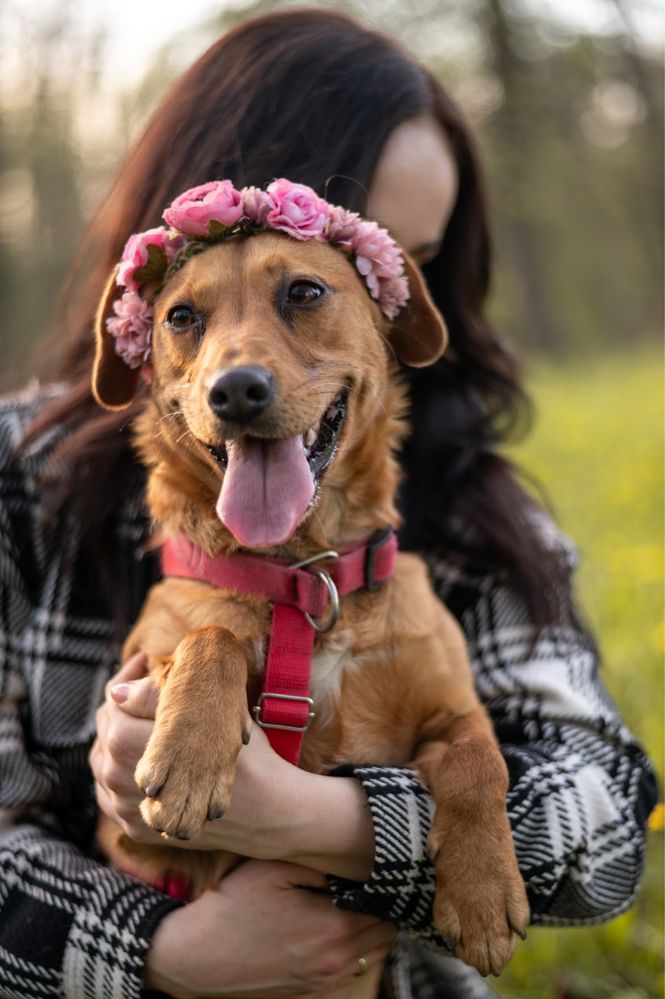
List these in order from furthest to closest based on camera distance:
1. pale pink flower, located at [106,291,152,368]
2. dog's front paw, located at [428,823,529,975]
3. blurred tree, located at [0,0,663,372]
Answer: blurred tree, located at [0,0,663,372]
pale pink flower, located at [106,291,152,368]
dog's front paw, located at [428,823,529,975]

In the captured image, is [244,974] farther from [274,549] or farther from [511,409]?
[511,409]

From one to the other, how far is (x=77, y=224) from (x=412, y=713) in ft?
55.3

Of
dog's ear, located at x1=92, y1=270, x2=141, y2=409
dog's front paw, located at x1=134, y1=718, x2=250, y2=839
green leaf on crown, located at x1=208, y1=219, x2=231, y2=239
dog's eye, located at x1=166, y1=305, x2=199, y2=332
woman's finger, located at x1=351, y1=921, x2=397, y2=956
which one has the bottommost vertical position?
woman's finger, located at x1=351, y1=921, x2=397, y2=956

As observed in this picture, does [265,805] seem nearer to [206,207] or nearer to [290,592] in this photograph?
[290,592]

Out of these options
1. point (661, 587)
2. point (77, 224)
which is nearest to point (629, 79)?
point (77, 224)

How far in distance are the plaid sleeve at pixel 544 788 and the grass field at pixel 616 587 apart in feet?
2.27

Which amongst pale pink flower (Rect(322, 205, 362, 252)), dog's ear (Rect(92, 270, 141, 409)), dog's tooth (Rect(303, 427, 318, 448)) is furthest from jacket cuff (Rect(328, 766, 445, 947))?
pale pink flower (Rect(322, 205, 362, 252))

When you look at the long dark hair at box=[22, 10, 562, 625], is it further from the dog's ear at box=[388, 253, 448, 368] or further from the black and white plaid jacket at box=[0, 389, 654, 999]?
the dog's ear at box=[388, 253, 448, 368]

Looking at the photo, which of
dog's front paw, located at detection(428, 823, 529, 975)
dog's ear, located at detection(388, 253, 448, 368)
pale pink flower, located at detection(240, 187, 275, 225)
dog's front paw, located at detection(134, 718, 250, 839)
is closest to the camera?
dog's front paw, located at detection(134, 718, 250, 839)

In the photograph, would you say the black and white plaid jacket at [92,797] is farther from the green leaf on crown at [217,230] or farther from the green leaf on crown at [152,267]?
the green leaf on crown at [217,230]

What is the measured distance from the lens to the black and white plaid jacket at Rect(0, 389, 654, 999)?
221 cm

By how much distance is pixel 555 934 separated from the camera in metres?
3.12

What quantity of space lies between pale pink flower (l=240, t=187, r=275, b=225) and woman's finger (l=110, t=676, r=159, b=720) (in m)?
1.10

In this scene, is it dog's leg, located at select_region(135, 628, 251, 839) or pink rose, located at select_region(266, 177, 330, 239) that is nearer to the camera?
dog's leg, located at select_region(135, 628, 251, 839)
